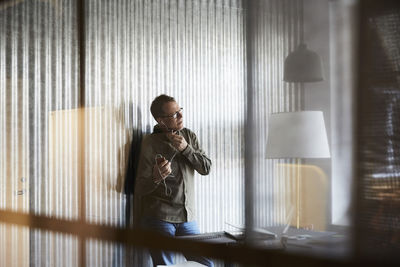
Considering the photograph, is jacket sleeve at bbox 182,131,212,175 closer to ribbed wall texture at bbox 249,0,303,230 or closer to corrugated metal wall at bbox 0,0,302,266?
corrugated metal wall at bbox 0,0,302,266

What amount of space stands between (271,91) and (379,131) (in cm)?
26

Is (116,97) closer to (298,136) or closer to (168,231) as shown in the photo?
(168,231)

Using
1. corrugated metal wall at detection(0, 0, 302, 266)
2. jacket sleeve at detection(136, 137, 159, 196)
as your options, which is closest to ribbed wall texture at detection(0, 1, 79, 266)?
corrugated metal wall at detection(0, 0, 302, 266)

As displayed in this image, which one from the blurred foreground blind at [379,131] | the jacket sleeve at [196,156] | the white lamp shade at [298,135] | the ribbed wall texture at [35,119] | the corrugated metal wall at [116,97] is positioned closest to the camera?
the blurred foreground blind at [379,131]

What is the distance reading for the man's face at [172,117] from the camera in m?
1.44

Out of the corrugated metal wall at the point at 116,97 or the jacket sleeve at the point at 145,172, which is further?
the jacket sleeve at the point at 145,172

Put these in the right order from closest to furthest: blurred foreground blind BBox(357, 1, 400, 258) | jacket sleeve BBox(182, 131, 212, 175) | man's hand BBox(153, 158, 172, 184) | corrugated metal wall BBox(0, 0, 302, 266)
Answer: blurred foreground blind BBox(357, 1, 400, 258) → corrugated metal wall BBox(0, 0, 302, 266) → jacket sleeve BBox(182, 131, 212, 175) → man's hand BBox(153, 158, 172, 184)

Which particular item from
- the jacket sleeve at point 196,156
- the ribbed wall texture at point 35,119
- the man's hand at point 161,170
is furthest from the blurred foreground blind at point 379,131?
the ribbed wall texture at point 35,119

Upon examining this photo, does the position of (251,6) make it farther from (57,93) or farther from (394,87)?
(57,93)

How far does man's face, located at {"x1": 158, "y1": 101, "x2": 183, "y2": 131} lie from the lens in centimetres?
144

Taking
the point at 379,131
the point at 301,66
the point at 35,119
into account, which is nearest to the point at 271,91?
the point at 301,66

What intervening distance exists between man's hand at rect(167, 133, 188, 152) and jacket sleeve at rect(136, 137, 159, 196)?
8cm

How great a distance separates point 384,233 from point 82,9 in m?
1.14

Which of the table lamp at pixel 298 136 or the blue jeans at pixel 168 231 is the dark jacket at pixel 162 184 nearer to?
the blue jeans at pixel 168 231
